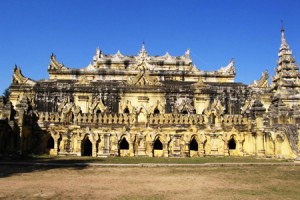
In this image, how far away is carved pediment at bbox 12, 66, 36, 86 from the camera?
3641 centimetres

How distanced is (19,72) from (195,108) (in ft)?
68.8

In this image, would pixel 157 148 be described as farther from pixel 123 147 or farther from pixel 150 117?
pixel 123 147

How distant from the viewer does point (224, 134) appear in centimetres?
2953

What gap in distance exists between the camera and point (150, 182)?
43.2ft

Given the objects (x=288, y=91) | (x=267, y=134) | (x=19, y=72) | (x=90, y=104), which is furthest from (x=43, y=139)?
(x=288, y=91)

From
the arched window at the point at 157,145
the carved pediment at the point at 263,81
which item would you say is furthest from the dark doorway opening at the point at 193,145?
the carved pediment at the point at 263,81

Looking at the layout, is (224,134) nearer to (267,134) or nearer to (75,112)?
(267,134)

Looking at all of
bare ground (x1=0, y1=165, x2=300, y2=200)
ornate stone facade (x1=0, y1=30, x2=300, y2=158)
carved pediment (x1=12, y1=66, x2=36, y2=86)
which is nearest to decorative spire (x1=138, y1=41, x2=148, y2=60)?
ornate stone facade (x1=0, y1=30, x2=300, y2=158)

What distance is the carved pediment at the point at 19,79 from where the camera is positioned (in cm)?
3641

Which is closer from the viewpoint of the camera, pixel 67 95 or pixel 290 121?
pixel 290 121

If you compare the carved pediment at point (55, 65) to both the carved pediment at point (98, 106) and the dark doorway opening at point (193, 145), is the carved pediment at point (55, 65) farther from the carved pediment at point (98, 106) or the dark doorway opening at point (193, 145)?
the dark doorway opening at point (193, 145)

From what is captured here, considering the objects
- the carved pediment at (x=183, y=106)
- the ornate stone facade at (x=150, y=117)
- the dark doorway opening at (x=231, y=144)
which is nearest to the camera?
the ornate stone facade at (x=150, y=117)

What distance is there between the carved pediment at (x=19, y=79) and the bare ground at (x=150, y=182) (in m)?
20.5

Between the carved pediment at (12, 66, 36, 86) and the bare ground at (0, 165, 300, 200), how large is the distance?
20.5m
